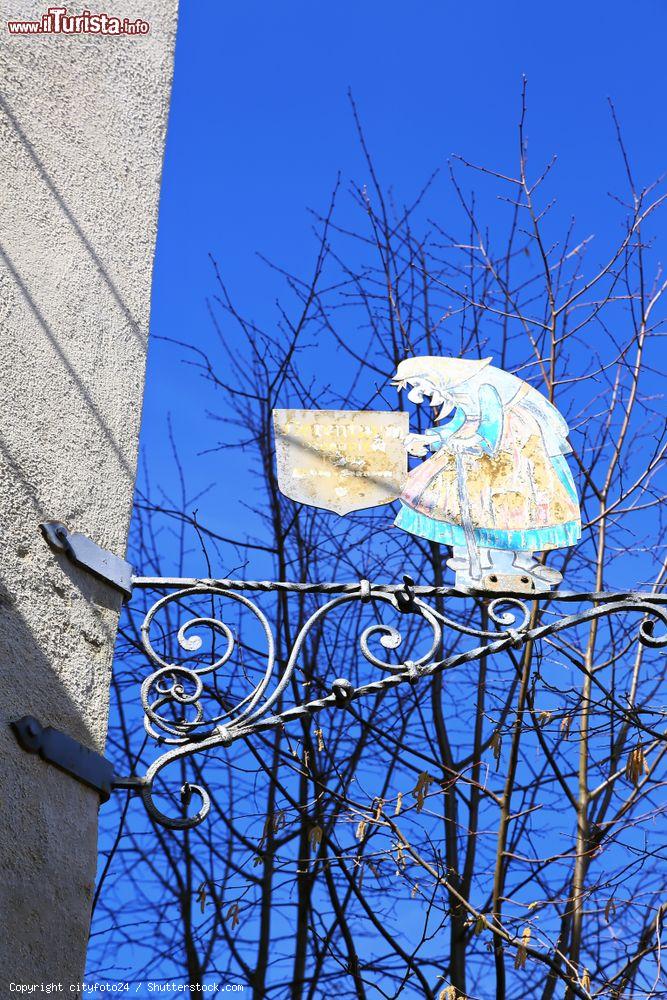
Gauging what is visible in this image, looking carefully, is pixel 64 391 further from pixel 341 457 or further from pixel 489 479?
pixel 489 479

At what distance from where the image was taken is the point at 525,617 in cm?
419

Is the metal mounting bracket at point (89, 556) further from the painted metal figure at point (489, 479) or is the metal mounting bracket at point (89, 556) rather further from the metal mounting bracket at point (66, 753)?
the painted metal figure at point (489, 479)

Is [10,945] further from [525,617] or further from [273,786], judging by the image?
[273,786]

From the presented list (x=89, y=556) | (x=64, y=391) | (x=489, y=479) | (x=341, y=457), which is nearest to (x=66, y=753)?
(x=89, y=556)

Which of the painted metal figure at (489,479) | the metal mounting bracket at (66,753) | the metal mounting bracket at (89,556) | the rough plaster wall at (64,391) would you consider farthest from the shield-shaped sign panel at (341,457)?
the metal mounting bracket at (66,753)

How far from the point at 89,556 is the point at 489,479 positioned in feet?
5.12

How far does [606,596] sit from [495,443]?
828 mm

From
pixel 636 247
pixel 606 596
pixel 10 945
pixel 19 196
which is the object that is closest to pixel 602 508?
pixel 636 247

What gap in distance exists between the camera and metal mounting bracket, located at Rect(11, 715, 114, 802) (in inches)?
137

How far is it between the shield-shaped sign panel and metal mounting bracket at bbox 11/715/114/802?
1.22 metres

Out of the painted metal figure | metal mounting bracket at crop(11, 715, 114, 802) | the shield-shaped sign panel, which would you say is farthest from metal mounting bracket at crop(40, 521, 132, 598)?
the painted metal figure

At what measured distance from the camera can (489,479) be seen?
4.71 metres

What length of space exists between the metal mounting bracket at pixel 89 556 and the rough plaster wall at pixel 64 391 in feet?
0.12

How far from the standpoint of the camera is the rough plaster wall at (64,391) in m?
3.47
